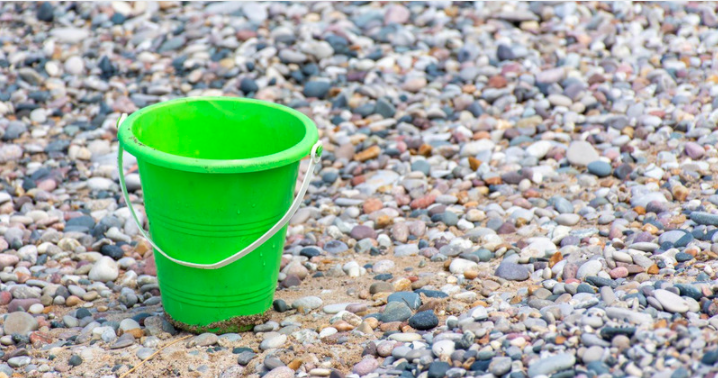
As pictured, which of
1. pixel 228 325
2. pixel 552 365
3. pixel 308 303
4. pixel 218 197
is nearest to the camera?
pixel 552 365

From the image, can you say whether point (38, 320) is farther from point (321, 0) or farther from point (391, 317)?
point (321, 0)

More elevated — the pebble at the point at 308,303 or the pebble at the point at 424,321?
the pebble at the point at 424,321

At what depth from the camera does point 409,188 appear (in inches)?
150

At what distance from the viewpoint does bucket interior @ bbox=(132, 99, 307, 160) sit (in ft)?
9.09

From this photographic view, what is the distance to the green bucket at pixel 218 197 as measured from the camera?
2418 millimetres

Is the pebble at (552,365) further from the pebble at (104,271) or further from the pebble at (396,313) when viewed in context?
the pebble at (104,271)

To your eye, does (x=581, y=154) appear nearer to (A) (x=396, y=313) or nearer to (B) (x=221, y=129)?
(A) (x=396, y=313)

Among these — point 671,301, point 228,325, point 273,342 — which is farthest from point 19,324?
point 671,301

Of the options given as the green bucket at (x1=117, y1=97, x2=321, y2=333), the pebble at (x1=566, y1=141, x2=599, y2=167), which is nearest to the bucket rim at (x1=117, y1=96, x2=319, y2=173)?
the green bucket at (x1=117, y1=97, x2=321, y2=333)

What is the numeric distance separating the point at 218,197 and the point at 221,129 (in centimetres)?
49

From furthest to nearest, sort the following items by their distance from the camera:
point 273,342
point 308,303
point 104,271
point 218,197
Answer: point 104,271
point 308,303
point 273,342
point 218,197

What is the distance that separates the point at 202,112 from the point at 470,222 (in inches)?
52.9

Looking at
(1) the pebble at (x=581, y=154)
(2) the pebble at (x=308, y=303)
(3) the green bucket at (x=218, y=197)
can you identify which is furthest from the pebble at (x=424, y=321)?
(1) the pebble at (x=581, y=154)

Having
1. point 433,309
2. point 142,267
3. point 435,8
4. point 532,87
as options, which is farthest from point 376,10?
point 433,309
